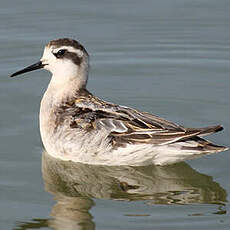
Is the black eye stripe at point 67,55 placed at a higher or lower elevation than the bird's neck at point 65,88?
higher

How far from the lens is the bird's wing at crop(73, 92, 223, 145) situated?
10.3 m

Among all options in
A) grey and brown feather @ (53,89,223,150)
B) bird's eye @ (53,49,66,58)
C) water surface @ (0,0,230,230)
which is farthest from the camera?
bird's eye @ (53,49,66,58)

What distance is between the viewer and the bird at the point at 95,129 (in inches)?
409

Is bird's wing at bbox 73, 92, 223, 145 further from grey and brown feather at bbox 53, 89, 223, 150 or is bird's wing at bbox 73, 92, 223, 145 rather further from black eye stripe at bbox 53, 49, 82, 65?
black eye stripe at bbox 53, 49, 82, 65

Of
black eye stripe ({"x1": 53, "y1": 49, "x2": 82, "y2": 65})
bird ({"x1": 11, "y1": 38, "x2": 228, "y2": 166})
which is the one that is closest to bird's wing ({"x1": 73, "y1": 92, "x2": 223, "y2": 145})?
bird ({"x1": 11, "y1": 38, "x2": 228, "y2": 166})

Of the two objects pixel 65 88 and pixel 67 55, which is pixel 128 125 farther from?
pixel 67 55

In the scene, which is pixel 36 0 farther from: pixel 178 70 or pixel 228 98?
pixel 228 98

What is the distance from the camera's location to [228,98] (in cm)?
1274

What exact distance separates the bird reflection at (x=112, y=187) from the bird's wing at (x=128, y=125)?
0.57 m

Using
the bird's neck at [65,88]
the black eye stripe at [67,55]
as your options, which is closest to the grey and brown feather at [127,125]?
the bird's neck at [65,88]

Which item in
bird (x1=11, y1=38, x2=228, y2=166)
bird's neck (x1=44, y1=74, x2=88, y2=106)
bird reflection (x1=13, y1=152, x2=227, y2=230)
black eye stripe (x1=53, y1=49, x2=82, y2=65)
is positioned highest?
black eye stripe (x1=53, y1=49, x2=82, y2=65)

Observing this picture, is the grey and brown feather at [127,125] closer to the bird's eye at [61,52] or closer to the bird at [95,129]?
the bird at [95,129]

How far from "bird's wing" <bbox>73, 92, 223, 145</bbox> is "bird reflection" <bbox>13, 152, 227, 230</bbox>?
0.57 m

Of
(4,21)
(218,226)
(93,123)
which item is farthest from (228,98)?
(4,21)
